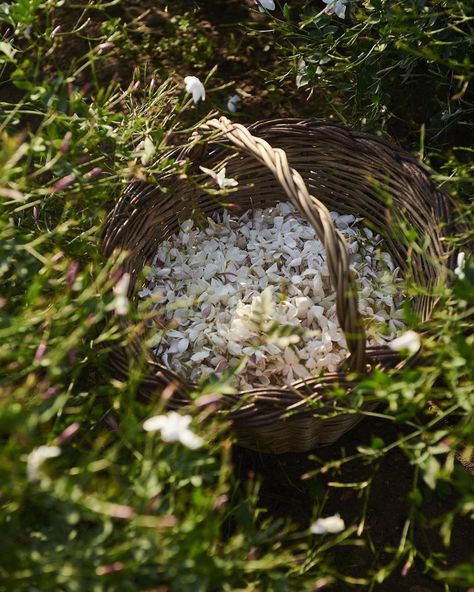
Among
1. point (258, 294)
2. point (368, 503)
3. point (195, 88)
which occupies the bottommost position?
point (368, 503)

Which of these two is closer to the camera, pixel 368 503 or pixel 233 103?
pixel 368 503

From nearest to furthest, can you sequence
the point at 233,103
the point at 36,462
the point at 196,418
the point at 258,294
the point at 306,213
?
the point at 36,462, the point at 196,418, the point at 306,213, the point at 258,294, the point at 233,103

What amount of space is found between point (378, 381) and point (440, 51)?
0.80 meters

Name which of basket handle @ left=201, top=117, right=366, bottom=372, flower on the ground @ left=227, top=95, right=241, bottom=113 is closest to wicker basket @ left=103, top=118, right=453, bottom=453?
basket handle @ left=201, top=117, right=366, bottom=372

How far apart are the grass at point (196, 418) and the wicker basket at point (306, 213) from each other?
0.16ft

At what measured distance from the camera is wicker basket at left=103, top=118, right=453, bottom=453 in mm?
1151

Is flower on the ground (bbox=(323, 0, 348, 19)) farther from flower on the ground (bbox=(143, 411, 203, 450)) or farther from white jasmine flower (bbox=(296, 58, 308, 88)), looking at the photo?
flower on the ground (bbox=(143, 411, 203, 450))

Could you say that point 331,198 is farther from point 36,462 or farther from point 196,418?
point 36,462

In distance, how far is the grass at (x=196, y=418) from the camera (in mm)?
884

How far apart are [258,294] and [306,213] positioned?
338 mm

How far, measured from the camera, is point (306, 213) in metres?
1.16

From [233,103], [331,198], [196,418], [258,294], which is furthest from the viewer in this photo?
[233,103]

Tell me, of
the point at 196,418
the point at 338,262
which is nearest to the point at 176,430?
the point at 196,418

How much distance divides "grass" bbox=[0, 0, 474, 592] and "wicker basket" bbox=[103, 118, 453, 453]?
0.05 m
